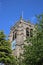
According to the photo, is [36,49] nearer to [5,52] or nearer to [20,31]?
[5,52]

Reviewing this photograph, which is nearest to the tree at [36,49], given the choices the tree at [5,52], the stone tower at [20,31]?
the tree at [5,52]

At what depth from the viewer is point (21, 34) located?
75.6 m

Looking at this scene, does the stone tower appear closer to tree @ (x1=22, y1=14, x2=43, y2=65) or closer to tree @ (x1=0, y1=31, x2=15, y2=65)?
tree @ (x1=0, y1=31, x2=15, y2=65)

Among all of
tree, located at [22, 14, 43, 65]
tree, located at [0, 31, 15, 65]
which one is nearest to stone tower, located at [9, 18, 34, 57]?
tree, located at [0, 31, 15, 65]

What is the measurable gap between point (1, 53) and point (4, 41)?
7.77 ft

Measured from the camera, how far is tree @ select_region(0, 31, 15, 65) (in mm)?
35781

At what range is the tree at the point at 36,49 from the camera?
89.7 ft

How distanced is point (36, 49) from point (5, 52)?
1010 centimetres

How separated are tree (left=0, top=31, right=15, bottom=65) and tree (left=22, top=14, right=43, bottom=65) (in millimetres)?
5974

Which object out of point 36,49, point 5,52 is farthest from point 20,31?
point 36,49

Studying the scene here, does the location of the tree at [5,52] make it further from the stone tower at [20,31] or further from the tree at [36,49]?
the stone tower at [20,31]

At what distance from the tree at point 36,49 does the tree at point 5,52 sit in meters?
5.97

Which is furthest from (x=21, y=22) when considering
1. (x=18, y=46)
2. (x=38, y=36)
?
(x=38, y=36)

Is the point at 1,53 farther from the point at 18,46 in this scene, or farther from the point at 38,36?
the point at 18,46
